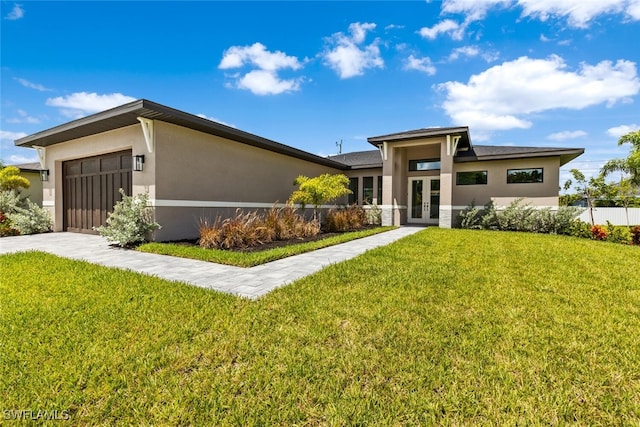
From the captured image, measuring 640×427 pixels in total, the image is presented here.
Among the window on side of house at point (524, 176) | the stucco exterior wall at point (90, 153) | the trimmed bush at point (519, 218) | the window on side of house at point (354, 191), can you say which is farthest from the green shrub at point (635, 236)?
the stucco exterior wall at point (90, 153)

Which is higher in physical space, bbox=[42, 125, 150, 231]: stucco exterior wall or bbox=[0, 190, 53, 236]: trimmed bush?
bbox=[42, 125, 150, 231]: stucco exterior wall

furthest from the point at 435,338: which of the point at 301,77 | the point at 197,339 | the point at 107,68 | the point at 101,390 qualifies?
the point at 301,77

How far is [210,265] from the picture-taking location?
18.0 ft

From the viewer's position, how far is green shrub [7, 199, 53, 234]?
993 cm

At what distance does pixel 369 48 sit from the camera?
1038cm

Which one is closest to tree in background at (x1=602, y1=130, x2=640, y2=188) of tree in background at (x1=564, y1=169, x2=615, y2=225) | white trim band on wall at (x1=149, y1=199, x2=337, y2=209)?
tree in background at (x1=564, y1=169, x2=615, y2=225)

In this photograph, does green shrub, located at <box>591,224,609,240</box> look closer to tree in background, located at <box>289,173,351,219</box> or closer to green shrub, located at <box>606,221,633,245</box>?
green shrub, located at <box>606,221,633,245</box>

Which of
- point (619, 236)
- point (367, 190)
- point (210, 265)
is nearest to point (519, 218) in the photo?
point (619, 236)

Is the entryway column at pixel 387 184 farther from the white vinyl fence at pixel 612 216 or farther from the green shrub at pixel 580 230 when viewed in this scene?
the white vinyl fence at pixel 612 216

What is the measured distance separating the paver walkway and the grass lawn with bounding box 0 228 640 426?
43 centimetres

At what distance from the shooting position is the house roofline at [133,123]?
703 centimetres

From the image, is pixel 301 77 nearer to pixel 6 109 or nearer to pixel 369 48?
pixel 369 48

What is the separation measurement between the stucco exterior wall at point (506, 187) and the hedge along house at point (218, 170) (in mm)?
39

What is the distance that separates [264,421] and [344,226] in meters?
10.2
